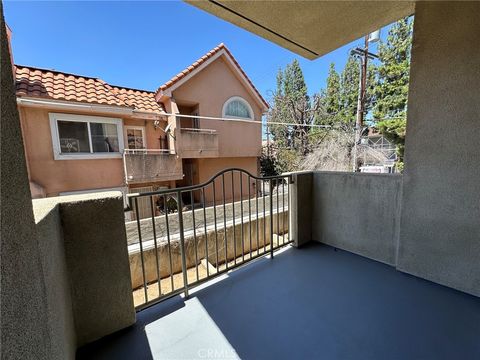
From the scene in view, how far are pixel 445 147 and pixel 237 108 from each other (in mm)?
7946

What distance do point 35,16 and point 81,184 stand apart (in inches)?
153

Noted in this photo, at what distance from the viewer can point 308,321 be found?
1749 mm

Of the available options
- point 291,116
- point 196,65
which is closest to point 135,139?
point 196,65

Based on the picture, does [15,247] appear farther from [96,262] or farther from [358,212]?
[358,212]

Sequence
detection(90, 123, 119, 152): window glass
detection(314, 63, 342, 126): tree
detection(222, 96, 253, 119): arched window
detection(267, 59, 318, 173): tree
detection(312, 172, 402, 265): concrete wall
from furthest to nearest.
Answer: detection(314, 63, 342, 126): tree < detection(267, 59, 318, 173): tree < detection(222, 96, 253, 119): arched window < detection(90, 123, 119, 152): window glass < detection(312, 172, 402, 265): concrete wall

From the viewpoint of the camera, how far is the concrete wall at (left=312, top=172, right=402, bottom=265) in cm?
247

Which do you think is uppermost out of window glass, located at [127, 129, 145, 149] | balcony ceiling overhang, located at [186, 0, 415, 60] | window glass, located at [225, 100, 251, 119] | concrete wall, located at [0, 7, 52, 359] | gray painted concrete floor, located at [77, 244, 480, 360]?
window glass, located at [225, 100, 251, 119]

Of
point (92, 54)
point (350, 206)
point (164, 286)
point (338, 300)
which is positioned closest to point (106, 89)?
point (92, 54)

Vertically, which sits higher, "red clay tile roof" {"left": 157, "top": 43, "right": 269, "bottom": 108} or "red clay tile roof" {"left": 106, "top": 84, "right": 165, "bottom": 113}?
A: "red clay tile roof" {"left": 157, "top": 43, "right": 269, "bottom": 108}

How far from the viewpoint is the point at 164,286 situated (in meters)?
3.64

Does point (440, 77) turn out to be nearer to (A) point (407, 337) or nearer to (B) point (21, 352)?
(A) point (407, 337)

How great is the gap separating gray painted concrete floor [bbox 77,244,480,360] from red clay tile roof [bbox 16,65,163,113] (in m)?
6.23

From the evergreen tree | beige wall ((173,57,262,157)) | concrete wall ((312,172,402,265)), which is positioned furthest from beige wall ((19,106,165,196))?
the evergreen tree

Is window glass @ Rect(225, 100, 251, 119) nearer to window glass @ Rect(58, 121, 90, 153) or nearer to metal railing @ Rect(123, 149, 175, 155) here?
metal railing @ Rect(123, 149, 175, 155)
